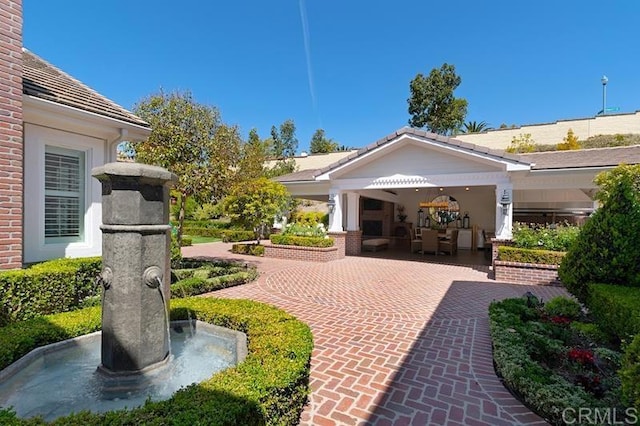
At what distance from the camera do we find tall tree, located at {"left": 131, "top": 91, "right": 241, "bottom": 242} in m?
10.6

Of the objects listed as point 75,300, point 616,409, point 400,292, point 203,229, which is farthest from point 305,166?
point 616,409

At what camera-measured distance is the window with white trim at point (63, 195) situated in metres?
6.52

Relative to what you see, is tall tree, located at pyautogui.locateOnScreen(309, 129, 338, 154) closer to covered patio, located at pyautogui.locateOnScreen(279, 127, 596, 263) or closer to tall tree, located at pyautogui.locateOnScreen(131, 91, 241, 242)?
covered patio, located at pyautogui.locateOnScreen(279, 127, 596, 263)

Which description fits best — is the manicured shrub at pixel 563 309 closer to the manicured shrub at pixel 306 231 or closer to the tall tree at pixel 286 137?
the manicured shrub at pixel 306 231

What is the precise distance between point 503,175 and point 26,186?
14.1 metres

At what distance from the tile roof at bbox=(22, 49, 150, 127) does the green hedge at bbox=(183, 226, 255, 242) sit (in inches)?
599

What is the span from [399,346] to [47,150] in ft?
26.5

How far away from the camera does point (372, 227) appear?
22812mm

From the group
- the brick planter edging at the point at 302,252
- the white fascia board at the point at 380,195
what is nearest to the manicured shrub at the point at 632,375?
the brick planter edging at the point at 302,252

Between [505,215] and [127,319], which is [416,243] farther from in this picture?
[127,319]

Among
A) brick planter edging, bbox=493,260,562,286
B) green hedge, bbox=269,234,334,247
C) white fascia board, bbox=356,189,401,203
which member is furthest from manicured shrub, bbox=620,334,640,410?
white fascia board, bbox=356,189,401,203

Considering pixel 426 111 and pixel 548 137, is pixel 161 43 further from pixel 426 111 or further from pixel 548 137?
pixel 548 137

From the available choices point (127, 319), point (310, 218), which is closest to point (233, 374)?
point (127, 319)

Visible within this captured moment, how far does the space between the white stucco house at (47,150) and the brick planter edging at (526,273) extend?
1158 centimetres
